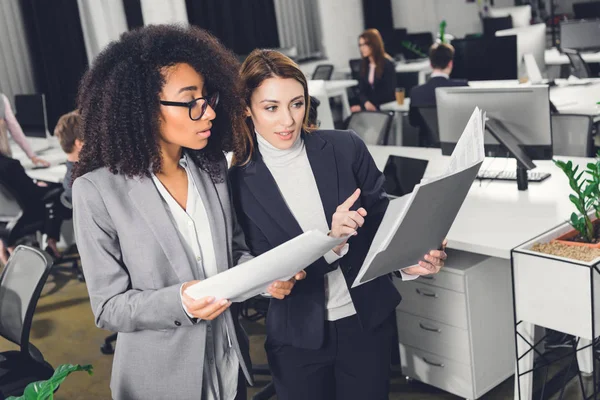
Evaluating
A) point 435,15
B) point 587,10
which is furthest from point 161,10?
point 587,10

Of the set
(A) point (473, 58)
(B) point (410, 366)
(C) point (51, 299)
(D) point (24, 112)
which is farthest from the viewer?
(D) point (24, 112)

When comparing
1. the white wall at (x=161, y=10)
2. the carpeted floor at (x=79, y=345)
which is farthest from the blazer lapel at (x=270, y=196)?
the white wall at (x=161, y=10)

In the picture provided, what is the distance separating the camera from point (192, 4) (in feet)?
28.9

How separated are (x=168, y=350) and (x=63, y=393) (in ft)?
7.18

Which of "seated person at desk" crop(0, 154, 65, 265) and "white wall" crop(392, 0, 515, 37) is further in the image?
"white wall" crop(392, 0, 515, 37)

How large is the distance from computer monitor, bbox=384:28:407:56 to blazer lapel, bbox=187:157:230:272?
897 centimetres

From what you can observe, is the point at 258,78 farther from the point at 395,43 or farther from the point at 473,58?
the point at 395,43

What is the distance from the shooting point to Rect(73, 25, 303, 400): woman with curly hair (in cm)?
149

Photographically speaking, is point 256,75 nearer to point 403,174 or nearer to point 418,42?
point 403,174

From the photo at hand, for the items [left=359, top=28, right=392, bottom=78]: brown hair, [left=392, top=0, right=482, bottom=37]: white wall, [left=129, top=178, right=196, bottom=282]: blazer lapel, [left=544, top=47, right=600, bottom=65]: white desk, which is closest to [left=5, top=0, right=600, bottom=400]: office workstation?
[left=129, top=178, right=196, bottom=282]: blazer lapel

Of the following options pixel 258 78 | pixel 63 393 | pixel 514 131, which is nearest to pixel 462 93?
pixel 514 131

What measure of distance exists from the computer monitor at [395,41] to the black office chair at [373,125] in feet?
19.0

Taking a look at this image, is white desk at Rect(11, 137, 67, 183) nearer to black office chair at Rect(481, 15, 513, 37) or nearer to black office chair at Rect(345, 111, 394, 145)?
black office chair at Rect(345, 111, 394, 145)

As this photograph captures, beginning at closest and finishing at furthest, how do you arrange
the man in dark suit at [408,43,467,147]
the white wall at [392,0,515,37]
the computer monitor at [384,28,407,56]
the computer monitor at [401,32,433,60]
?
the man in dark suit at [408,43,467,147], the computer monitor at [401,32,433,60], the computer monitor at [384,28,407,56], the white wall at [392,0,515,37]
